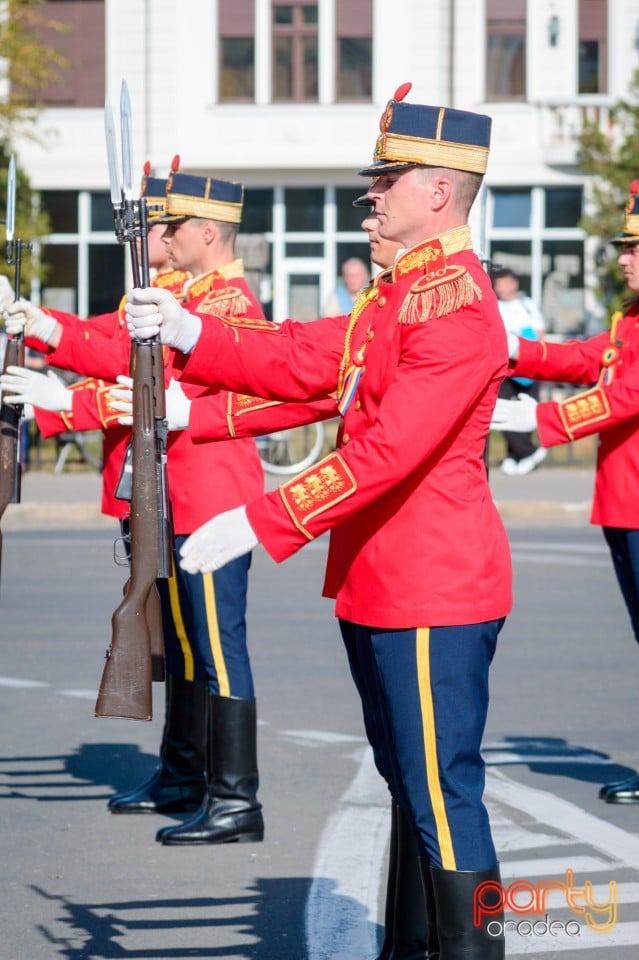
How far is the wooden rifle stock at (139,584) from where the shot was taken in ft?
14.2

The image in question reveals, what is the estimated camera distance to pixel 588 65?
34.7 metres

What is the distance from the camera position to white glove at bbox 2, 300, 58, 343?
606cm

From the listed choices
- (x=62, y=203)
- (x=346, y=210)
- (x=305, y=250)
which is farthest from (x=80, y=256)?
(x=346, y=210)

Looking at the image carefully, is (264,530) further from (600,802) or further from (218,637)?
(600,802)

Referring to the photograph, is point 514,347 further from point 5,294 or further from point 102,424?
point 5,294

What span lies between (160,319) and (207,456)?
7.85 feet

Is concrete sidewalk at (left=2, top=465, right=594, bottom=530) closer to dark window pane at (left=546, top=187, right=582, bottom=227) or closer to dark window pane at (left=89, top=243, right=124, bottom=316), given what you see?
dark window pane at (left=546, top=187, right=582, bottom=227)

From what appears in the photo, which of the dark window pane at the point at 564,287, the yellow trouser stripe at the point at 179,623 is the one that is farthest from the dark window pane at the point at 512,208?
the yellow trouser stripe at the point at 179,623

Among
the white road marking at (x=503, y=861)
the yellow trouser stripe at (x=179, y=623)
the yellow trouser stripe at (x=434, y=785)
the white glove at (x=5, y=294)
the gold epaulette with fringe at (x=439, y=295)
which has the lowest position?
the white road marking at (x=503, y=861)

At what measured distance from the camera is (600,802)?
6.86m

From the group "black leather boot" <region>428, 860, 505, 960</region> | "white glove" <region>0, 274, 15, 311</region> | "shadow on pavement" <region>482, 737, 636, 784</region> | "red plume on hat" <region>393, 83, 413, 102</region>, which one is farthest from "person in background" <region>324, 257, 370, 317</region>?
"black leather boot" <region>428, 860, 505, 960</region>

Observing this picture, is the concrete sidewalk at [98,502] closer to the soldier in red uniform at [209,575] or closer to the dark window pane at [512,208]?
the soldier in red uniform at [209,575]

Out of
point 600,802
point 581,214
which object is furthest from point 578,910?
point 581,214

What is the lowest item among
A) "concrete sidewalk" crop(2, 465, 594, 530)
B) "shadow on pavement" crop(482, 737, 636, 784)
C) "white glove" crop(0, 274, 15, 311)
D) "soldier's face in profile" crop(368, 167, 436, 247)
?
"concrete sidewalk" crop(2, 465, 594, 530)
